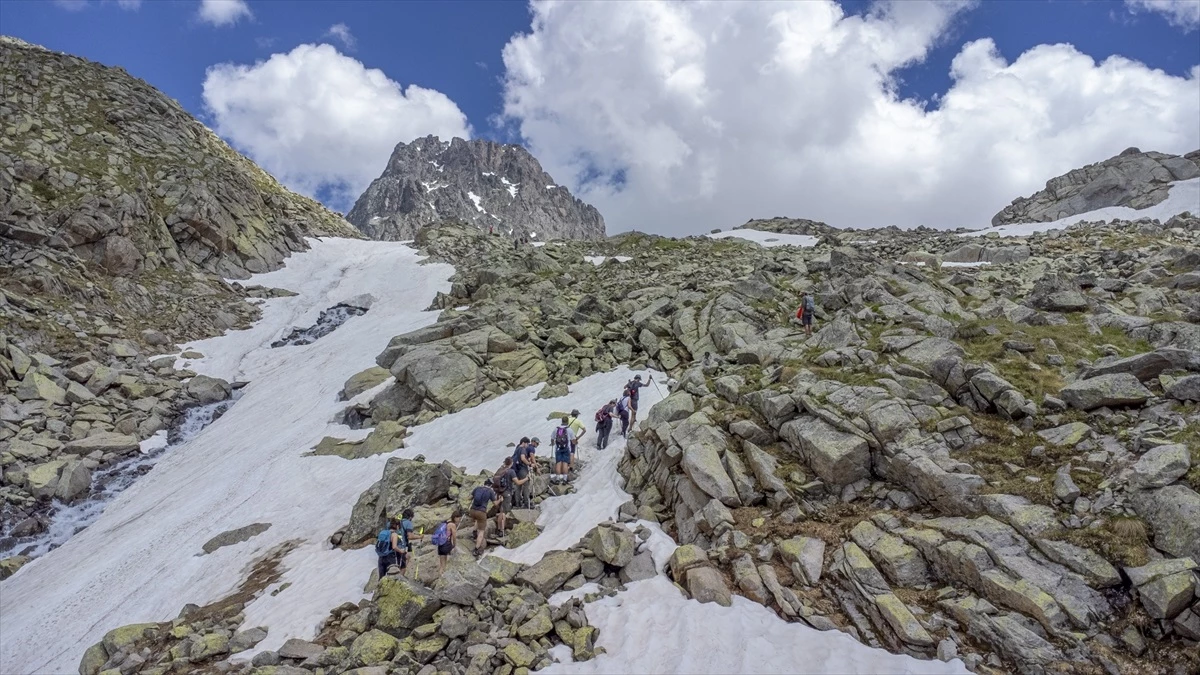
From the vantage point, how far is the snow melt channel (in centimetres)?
1582

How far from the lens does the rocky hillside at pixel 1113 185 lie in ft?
184

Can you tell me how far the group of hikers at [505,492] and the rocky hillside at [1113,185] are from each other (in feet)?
211

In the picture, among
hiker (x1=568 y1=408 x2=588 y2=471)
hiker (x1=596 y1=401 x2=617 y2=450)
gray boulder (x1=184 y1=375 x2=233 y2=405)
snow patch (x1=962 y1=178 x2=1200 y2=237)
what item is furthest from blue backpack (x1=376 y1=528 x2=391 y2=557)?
snow patch (x1=962 y1=178 x2=1200 y2=237)

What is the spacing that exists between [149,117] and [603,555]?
260 ft

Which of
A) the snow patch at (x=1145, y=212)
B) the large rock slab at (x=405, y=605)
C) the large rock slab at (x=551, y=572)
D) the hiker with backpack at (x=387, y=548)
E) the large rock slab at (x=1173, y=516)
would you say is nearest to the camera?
the large rock slab at (x=1173, y=516)

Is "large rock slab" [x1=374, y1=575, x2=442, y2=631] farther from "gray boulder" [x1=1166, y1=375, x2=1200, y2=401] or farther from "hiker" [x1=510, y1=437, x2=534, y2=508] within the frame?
"gray boulder" [x1=1166, y1=375, x2=1200, y2=401]

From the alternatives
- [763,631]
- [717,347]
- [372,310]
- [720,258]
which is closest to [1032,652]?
[763,631]

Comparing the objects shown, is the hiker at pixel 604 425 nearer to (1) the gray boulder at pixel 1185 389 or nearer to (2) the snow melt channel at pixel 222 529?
(2) the snow melt channel at pixel 222 529

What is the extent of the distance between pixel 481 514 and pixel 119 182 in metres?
57.1

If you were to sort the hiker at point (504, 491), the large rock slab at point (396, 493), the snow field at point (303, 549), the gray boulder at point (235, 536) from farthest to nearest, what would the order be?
the gray boulder at point (235, 536)
the large rock slab at point (396, 493)
the hiker at point (504, 491)
the snow field at point (303, 549)

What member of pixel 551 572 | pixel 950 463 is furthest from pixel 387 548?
pixel 950 463

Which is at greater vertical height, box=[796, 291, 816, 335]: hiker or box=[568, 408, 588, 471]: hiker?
box=[796, 291, 816, 335]: hiker

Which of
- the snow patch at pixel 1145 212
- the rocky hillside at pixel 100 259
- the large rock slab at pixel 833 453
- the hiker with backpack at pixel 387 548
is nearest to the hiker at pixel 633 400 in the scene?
the large rock slab at pixel 833 453

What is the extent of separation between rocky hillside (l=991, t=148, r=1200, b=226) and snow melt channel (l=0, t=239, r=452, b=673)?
239 feet
